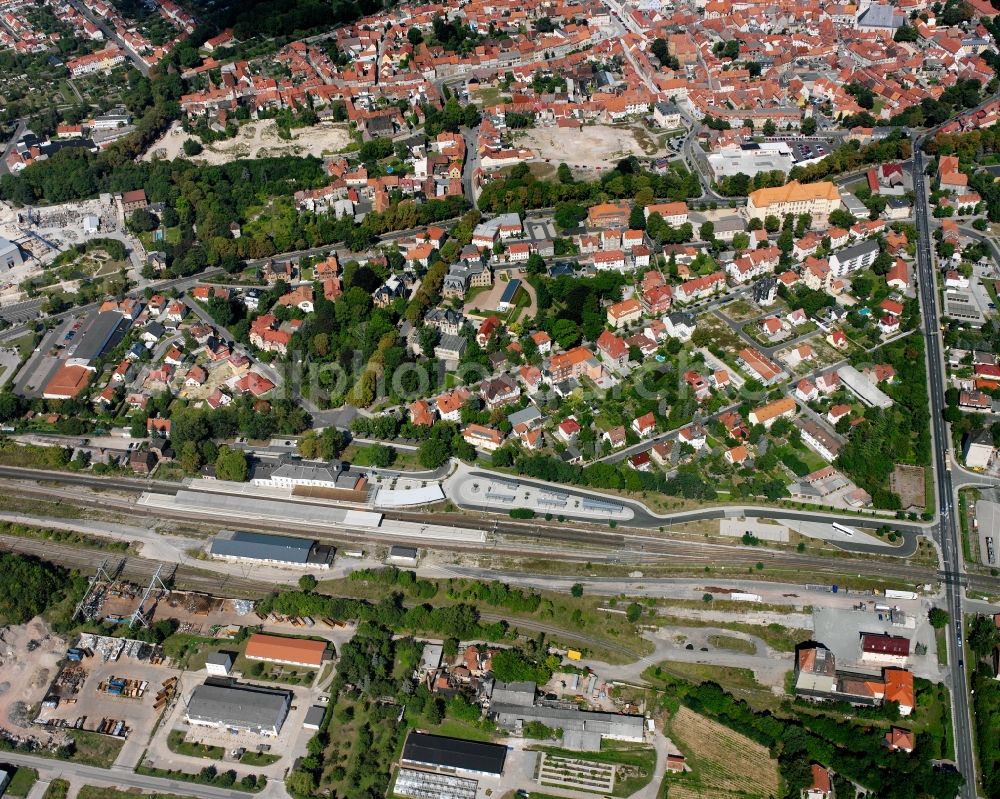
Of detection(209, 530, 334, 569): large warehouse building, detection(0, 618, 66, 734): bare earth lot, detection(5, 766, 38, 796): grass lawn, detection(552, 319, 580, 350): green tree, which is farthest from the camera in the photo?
detection(552, 319, 580, 350): green tree

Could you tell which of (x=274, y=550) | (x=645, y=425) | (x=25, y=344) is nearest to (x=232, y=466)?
(x=274, y=550)

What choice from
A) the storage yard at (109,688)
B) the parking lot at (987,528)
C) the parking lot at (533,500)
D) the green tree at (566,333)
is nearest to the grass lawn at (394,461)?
the parking lot at (533,500)

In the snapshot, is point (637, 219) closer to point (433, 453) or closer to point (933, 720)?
point (433, 453)

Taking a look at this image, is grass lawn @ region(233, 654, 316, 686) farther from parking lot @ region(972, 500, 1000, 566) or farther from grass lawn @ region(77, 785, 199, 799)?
parking lot @ region(972, 500, 1000, 566)

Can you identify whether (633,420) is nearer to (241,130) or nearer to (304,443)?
(304,443)

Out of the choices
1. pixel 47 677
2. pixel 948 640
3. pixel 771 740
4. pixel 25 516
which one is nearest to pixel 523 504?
pixel 771 740

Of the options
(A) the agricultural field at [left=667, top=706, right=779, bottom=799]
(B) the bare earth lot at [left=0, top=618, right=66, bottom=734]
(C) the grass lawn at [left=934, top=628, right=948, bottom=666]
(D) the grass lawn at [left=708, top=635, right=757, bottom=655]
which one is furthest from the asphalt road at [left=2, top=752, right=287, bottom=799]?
(C) the grass lawn at [left=934, top=628, right=948, bottom=666]
